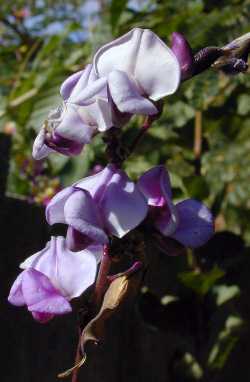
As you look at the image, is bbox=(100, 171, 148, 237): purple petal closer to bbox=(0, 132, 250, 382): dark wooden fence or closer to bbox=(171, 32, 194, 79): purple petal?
bbox=(171, 32, 194, 79): purple petal

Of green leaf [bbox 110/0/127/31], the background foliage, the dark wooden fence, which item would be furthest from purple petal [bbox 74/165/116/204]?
green leaf [bbox 110/0/127/31]

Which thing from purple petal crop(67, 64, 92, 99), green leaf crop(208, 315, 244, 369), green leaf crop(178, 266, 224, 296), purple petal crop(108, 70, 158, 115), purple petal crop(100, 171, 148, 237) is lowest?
green leaf crop(208, 315, 244, 369)

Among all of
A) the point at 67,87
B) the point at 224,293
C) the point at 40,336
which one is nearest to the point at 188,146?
the point at 224,293

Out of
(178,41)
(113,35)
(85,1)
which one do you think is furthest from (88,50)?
(85,1)

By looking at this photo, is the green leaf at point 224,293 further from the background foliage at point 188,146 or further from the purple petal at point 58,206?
the purple petal at point 58,206

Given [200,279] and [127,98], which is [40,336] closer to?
[200,279]

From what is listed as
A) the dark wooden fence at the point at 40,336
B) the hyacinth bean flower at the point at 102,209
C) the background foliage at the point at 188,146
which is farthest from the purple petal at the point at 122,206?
the background foliage at the point at 188,146
